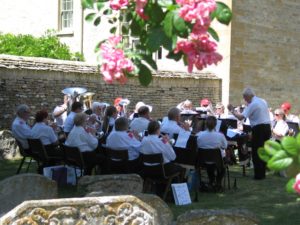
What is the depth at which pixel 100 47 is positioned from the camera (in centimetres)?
420

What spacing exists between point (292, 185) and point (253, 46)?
22550 mm

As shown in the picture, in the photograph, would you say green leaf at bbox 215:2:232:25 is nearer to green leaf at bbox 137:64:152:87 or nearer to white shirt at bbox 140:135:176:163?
green leaf at bbox 137:64:152:87

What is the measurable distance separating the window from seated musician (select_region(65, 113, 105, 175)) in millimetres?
16512

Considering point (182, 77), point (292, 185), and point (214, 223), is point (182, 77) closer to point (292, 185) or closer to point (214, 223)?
point (214, 223)

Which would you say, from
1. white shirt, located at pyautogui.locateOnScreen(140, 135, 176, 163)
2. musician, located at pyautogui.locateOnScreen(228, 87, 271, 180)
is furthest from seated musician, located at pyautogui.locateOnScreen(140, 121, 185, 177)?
musician, located at pyautogui.locateOnScreen(228, 87, 271, 180)

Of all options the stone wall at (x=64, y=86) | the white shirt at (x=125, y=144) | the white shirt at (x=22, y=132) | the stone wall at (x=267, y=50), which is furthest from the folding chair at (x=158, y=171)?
the stone wall at (x=267, y=50)

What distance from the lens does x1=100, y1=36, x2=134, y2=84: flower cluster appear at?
394cm

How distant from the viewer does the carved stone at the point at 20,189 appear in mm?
6848

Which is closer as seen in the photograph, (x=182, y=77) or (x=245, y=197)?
(x=245, y=197)

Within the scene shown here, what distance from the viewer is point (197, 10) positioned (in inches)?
144

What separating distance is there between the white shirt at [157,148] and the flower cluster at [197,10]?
6.88 metres

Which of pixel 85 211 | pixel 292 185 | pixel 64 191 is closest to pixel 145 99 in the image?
pixel 64 191

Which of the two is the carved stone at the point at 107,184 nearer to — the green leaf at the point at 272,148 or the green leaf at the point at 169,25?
the green leaf at the point at 169,25

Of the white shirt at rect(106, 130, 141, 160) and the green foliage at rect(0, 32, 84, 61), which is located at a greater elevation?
the green foliage at rect(0, 32, 84, 61)
